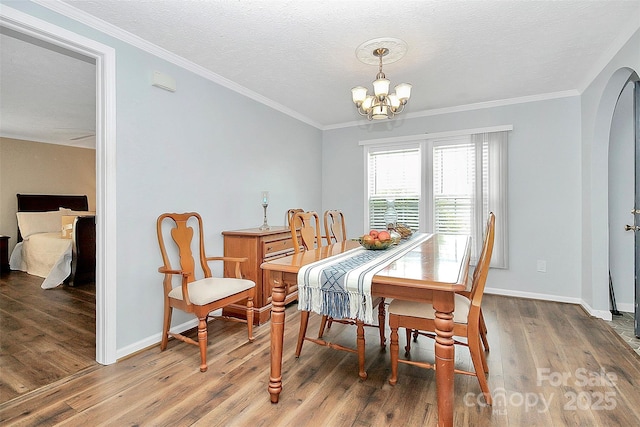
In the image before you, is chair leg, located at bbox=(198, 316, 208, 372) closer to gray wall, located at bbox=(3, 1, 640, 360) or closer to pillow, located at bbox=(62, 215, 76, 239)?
gray wall, located at bbox=(3, 1, 640, 360)

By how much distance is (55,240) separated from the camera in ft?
16.0

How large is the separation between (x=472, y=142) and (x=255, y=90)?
2.82m

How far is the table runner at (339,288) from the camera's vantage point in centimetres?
159

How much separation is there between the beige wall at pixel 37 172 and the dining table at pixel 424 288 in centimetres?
644

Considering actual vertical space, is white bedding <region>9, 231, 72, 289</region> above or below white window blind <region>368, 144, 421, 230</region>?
below

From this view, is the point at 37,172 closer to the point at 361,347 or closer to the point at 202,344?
the point at 202,344

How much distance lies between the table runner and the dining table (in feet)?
0.21

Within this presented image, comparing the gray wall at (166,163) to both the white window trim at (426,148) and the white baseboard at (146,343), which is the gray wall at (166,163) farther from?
the white window trim at (426,148)

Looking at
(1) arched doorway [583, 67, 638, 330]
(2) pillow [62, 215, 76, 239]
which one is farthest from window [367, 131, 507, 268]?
(2) pillow [62, 215, 76, 239]

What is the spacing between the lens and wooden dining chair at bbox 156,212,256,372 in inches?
91.0

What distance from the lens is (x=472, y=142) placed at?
4145mm

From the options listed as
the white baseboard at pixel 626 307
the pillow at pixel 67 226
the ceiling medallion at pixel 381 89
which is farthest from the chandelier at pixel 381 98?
the pillow at pixel 67 226

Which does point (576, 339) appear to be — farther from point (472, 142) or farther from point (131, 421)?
point (131, 421)

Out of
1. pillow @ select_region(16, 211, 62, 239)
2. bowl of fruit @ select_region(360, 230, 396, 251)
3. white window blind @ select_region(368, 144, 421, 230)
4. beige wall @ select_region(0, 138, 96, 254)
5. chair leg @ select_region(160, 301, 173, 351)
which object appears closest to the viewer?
bowl of fruit @ select_region(360, 230, 396, 251)
